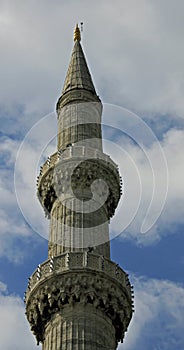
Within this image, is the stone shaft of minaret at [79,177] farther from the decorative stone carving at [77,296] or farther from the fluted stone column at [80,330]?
the fluted stone column at [80,330]

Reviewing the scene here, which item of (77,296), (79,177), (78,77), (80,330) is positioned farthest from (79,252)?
(78,77)

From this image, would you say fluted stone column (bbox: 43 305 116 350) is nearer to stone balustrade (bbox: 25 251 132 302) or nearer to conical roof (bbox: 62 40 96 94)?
stone balustrade (bbox: 25 251 132 302)

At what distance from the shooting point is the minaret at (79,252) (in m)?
29.6

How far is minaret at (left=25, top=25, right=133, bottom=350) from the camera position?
97.2 ft

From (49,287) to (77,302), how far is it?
123 centimetres

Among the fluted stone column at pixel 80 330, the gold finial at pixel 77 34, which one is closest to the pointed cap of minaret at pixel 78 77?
the gold finial at pixel 77 34

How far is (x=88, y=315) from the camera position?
29.6m

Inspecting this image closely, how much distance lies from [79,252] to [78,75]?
506 inches

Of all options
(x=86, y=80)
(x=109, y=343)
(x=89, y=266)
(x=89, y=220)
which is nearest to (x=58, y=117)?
(x=86, y=80)

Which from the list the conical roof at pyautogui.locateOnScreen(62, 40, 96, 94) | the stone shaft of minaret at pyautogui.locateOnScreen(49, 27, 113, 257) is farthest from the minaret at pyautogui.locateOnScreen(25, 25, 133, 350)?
the conical roof at pyautogui.locateOnScreen(62, 40, 96, 94)

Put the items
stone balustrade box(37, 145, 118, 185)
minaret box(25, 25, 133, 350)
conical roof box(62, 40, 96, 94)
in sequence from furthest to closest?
conical roof box(62, 40, 96, 94) → stone balustrade box(37, 145, 118, 185) → minaret box(25, 25, 133, 350)

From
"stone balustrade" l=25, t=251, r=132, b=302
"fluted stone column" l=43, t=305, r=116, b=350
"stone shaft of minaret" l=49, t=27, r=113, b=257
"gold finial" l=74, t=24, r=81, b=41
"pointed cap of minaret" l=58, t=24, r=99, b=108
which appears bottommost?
"fluted stone column" l=43, t=305, r=116, b=350

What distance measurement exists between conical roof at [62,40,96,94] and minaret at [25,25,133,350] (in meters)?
1.21

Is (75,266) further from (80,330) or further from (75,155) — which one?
(75,155)
